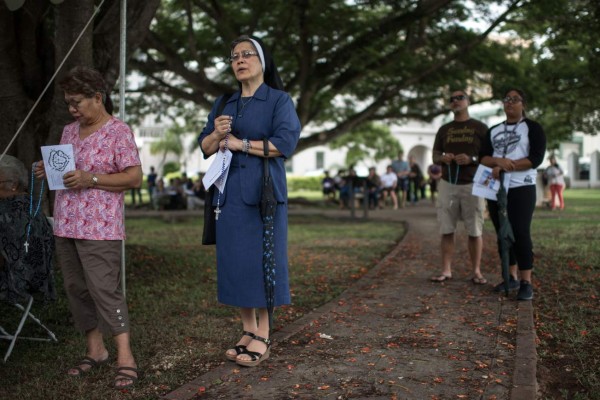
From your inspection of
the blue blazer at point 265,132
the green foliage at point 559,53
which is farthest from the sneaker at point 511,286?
the green foliage at point 559,53

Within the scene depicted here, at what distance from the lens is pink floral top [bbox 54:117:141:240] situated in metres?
4.31

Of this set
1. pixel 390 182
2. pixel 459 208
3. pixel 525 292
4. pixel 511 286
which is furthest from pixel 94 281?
pixel 390 182

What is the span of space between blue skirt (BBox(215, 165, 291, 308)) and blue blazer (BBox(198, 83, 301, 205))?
2.1 inches

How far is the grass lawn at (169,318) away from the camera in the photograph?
168 inches

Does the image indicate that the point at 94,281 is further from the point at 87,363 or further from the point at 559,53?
the point at 559,53

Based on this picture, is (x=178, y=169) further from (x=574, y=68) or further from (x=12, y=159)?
(x=12, y=159)

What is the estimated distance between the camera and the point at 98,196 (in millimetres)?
4332

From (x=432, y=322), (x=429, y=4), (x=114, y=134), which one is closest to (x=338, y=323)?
(x=432, y=322)

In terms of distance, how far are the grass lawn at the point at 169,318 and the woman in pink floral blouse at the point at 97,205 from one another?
226mm

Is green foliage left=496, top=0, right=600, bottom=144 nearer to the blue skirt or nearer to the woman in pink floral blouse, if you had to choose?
the blue skirt

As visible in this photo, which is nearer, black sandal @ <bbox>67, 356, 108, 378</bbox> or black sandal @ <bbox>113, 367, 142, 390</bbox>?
black sandal @ <bbox>113, 367, 142, 390</bbox>

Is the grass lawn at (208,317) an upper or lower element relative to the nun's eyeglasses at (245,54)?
lower

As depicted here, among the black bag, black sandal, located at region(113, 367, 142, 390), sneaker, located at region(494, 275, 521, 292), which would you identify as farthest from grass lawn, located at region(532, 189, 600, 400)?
black sandal, located at region(113, 367, 142, 390)

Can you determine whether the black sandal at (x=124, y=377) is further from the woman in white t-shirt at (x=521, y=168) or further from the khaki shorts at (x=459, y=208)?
the khaki shorts at (x=459, y=208)
